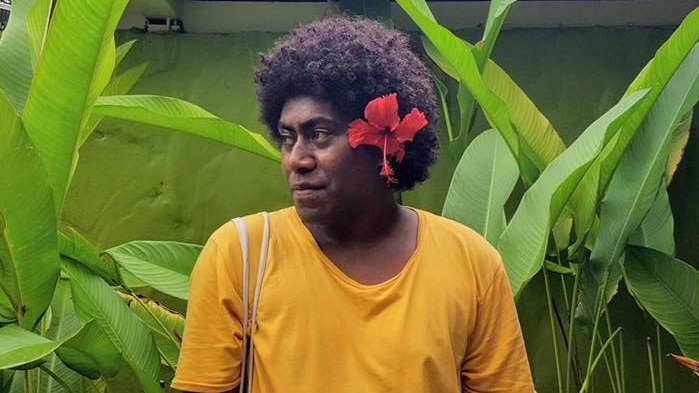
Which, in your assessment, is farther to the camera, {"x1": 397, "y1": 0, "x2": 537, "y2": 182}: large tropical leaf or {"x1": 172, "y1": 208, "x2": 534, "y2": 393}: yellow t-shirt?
{"x1": 397, "y1": 0, "x2": 537, "y2": 182}: large tropical leaf

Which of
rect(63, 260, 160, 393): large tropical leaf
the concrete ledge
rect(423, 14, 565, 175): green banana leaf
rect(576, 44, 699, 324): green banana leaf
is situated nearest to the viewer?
rect(63, 260, 160, 393): large tropical leaf

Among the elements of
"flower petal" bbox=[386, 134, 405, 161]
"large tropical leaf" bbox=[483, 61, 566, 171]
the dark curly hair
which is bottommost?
"flower petal" bbox=[386, 134, 405, 161]

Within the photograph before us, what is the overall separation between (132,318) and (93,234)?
0.99 metres

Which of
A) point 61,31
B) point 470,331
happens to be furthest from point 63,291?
point 470,331

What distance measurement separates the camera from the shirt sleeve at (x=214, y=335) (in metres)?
1.16

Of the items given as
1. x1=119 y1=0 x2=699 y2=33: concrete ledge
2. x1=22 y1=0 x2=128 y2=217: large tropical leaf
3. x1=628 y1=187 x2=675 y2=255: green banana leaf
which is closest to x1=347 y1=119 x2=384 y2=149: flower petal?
x1=22 y1=0 x2=128 y2=217: large tropical leaf

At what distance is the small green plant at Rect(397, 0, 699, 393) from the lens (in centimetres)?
160

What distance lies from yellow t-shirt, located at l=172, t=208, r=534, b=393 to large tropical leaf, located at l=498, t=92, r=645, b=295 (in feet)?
1.32

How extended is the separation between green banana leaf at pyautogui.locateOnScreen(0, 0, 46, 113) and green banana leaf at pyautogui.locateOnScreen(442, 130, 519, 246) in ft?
2.94

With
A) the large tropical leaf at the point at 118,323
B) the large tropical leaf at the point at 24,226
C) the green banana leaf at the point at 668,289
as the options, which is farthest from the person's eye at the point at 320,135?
the green banana leaf at the point at 668,289

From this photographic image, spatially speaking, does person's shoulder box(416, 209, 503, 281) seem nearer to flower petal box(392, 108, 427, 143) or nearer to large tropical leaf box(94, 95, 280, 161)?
flower petal box(392, 108, 427, 143)

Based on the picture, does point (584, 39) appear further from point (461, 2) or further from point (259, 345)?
point (259, 345)

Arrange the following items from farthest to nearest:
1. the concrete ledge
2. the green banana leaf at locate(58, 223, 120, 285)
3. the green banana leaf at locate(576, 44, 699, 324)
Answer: the concrete ledge
the green banana leaf at locate(576, 44, 699, 324)
the green banana leaf at locate(58, 223, 120, 285)

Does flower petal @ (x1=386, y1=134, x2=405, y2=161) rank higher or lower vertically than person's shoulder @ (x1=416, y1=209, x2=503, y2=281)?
higher
